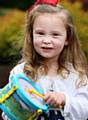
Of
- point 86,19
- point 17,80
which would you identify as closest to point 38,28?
point 17,80

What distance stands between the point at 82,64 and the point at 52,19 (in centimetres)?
46

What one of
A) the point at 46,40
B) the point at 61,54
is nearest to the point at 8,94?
the point at 46,40

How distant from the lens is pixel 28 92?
3.96m

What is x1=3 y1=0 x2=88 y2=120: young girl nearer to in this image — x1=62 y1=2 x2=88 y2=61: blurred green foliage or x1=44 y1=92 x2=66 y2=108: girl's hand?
x1=44 y1=92 x2=66 y2=108: girl's hand

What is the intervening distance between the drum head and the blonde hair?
0.17 meters

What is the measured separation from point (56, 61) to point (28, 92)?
49 cm

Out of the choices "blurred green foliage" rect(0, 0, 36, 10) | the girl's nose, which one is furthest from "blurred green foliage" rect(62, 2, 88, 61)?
"blurred green foliage" rect(0, 0, 36, 10)

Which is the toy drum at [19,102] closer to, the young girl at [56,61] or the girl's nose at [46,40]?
the young girl at [56,61]

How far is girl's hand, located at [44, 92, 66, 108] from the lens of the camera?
3.91 meters

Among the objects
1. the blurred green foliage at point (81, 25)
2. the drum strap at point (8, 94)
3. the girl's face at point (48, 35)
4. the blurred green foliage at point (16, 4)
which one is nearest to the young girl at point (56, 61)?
the girl's face at point (48, 35)

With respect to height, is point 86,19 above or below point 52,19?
below

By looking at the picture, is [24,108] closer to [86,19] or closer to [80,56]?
[80,56]

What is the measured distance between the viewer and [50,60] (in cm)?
432

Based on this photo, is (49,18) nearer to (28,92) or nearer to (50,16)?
(50,16)
